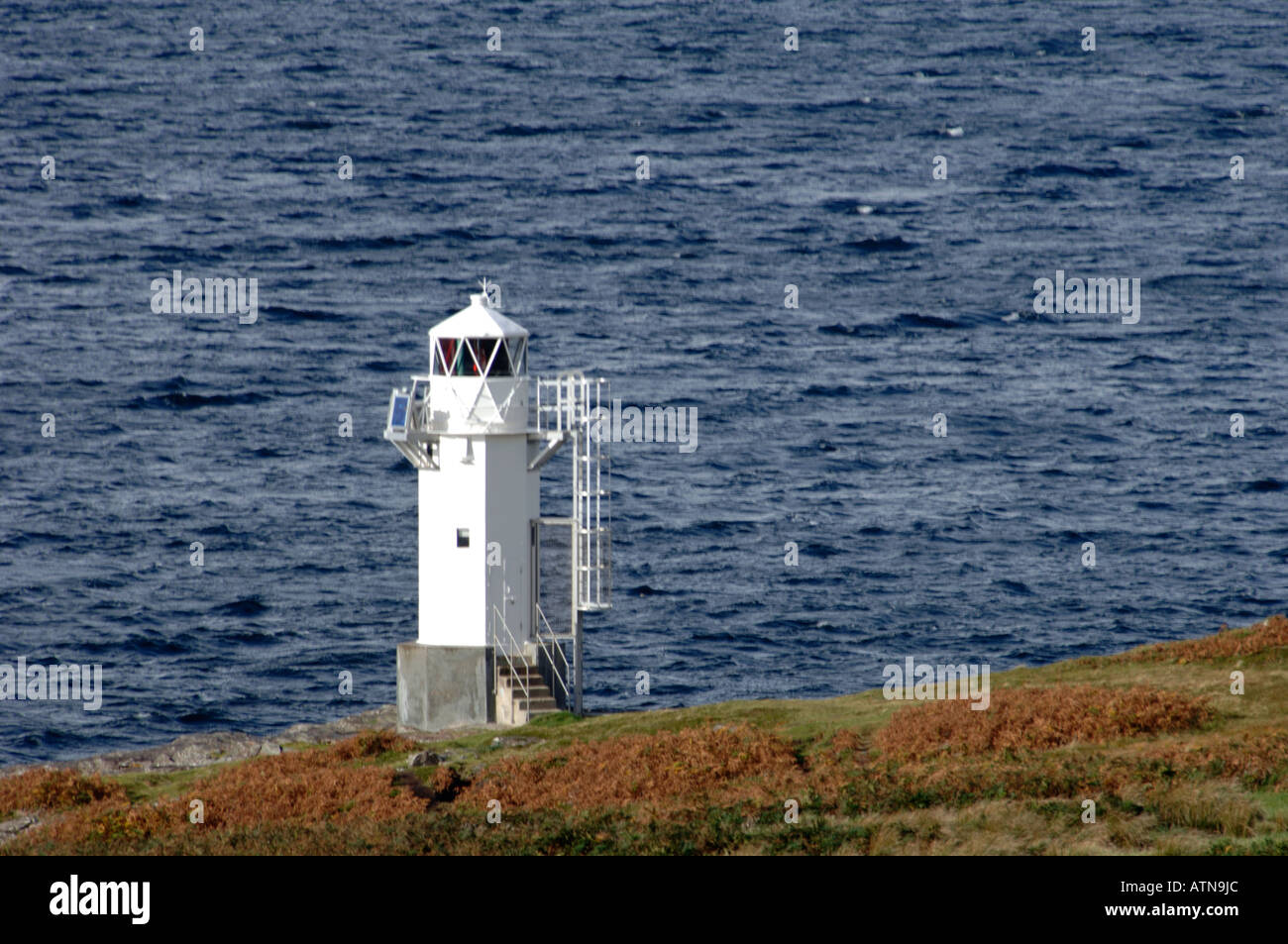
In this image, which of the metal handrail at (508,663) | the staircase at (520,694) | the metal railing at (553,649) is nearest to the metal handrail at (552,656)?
the metal railing at (553,649)

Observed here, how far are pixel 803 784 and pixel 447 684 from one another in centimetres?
1518

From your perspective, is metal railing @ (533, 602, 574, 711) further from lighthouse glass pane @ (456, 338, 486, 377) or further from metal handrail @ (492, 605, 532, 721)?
lighthouse glass pane @ (456, 338, 486, 377)

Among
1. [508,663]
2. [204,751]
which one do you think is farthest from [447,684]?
[204,751]

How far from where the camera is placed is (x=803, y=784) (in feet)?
99.4

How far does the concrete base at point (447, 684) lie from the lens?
1704 inches

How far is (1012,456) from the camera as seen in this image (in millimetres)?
92875

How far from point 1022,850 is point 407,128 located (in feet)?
480

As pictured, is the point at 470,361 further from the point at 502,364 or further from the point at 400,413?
the point at 400,413

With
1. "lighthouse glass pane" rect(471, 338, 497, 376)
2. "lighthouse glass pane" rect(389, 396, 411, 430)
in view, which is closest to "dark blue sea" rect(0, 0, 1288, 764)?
"lighthouse glass pane" rect(389, 396, 411, 430)

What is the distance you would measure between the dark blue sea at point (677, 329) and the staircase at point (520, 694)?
52.3 feet

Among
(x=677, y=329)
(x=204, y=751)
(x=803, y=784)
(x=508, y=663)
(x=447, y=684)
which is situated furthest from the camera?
(x=677, y=329)

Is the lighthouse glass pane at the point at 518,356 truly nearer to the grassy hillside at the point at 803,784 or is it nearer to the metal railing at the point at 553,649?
the metal railing at the point at 553,649

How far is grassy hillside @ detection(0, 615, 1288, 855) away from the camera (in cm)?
2597
